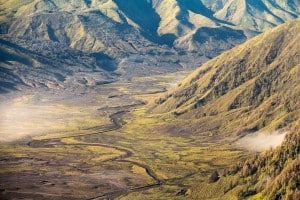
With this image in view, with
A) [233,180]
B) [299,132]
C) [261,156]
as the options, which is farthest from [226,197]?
[299,132]

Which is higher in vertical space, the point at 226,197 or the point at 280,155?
the point at 280,155

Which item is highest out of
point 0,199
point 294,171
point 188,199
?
point 0,199

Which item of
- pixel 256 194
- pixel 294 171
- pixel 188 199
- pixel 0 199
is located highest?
pixel 0 199

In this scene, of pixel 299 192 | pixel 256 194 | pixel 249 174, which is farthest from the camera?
pixel 249 174

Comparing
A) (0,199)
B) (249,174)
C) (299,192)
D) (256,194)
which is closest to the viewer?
(0,199)

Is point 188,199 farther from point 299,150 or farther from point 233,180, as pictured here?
point 299,150

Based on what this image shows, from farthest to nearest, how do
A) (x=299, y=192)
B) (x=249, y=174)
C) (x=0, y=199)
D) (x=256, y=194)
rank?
(x=249, y=174), (x=256, y=194), (x=299, y=192), (x=0, y=199)

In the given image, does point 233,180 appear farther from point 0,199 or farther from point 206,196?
point 0,199

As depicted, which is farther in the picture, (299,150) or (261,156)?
(261,156)

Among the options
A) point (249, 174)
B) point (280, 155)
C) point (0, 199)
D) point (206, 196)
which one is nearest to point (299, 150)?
point (280, 155)
